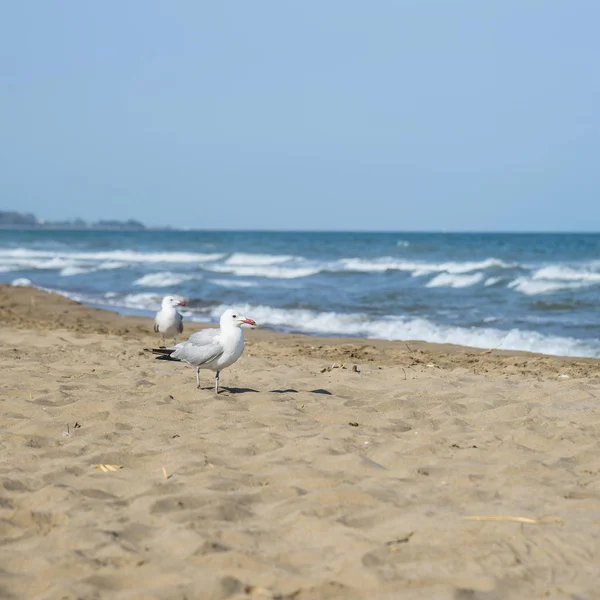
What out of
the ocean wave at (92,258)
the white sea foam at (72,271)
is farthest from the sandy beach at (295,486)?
the ocean wave at (92,258)

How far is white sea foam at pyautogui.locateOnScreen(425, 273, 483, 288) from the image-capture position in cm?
2213

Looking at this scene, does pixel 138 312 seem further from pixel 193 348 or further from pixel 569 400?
pixel 569 400

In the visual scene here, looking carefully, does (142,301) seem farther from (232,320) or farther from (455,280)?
(232,320)

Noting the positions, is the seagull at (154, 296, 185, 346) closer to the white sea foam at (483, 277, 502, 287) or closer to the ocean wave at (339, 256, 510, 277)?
the white sea foam at (483, 277, 502, 287)

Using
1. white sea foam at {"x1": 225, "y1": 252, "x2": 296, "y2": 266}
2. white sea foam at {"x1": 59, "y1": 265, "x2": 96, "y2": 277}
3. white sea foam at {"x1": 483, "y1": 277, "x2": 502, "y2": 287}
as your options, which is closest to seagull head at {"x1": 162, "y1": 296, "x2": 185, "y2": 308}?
white sea foam at {"x1": 483, "y1": 277, "x2": 502, "y2": 287}

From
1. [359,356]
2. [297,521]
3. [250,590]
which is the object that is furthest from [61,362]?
[250,590]

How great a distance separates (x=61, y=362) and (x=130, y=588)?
5164 mm

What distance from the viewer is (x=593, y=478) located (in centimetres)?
418

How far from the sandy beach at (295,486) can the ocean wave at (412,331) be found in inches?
143

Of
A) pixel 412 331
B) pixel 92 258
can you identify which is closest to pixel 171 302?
pixel 412 331

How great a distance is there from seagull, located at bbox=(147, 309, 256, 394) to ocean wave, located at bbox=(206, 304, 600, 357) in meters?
5.61

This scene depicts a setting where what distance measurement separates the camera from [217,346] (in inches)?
246

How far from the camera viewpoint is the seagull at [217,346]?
6.23 m

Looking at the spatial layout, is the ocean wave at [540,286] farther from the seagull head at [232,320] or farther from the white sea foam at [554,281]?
the seagull head at [232,320]
